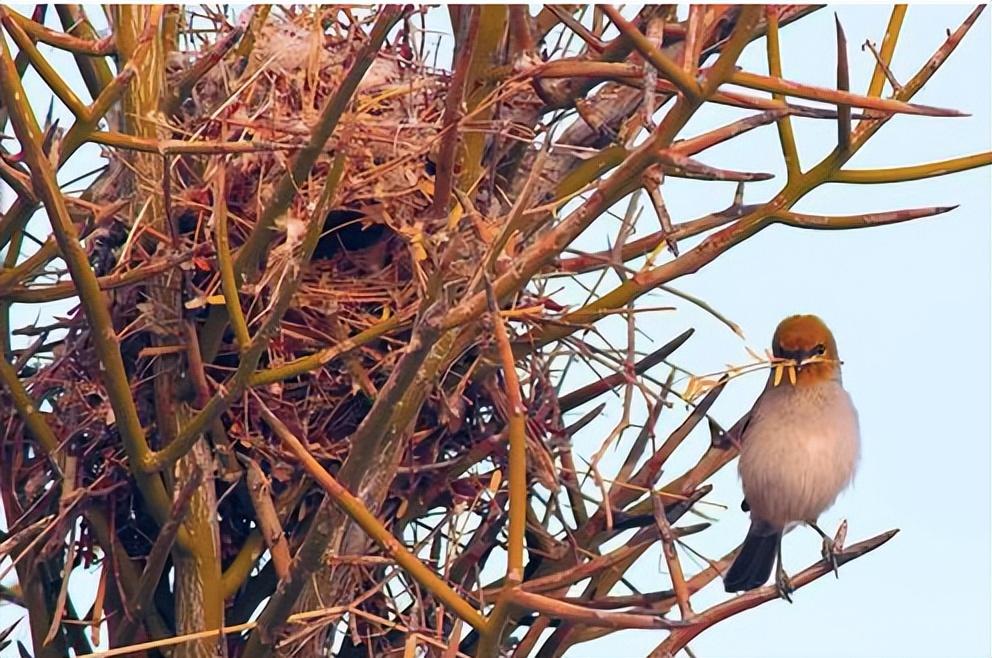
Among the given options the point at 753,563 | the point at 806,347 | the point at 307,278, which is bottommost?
the point at 753,563

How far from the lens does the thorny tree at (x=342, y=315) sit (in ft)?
6.93

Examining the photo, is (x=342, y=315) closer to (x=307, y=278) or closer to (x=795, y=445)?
(x=307, y=278)

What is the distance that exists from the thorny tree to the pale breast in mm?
921

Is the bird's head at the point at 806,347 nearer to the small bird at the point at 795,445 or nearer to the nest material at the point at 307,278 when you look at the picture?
the small bird at the point at 795,445

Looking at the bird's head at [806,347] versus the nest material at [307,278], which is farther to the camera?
the bird's head at [806,347]

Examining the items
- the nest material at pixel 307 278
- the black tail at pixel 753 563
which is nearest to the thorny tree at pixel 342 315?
the nest material at pixel 307 278

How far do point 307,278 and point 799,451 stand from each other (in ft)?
4.37

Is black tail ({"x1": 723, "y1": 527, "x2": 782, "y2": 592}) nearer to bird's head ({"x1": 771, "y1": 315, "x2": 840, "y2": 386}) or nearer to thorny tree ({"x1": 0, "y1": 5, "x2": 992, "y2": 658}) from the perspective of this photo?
bird's head ({"x1": 771, "y1": 315, "x2": 840, "y2": 386})

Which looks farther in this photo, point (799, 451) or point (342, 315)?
point (799, 451)

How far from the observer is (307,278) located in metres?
2.96

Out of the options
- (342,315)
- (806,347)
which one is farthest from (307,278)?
(806,347)

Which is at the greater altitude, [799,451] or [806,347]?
[806,347]

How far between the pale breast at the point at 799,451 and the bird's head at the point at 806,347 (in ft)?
0.09

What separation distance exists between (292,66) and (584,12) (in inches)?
24.2
